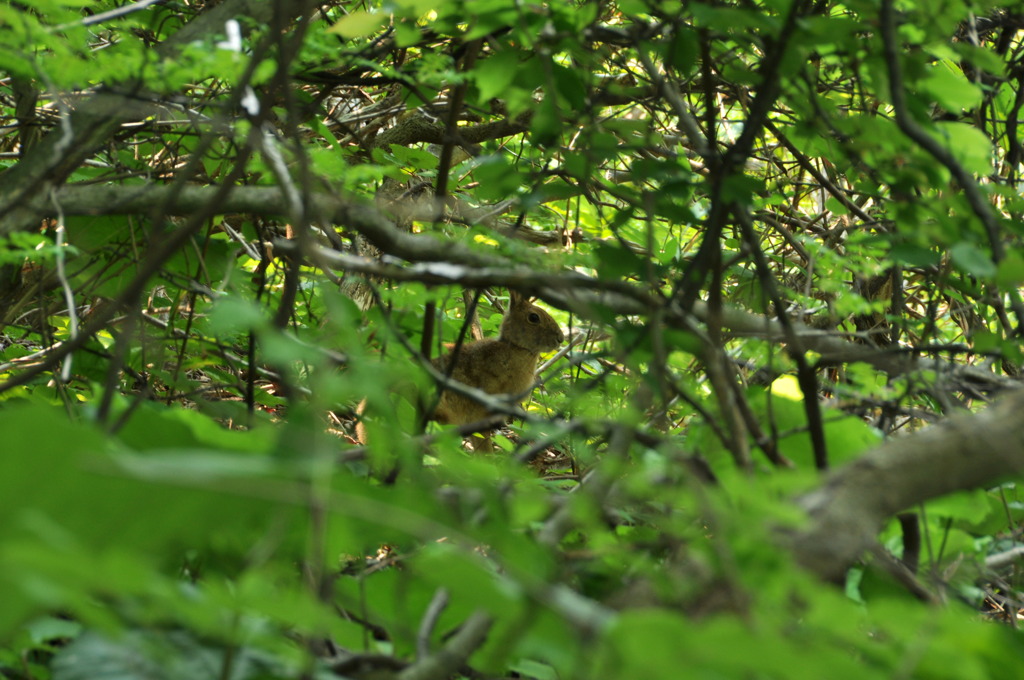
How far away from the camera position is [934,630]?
2.84 feet

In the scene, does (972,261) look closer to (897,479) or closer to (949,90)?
(949,90)

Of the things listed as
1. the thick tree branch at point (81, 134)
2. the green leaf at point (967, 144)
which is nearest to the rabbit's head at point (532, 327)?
the thick tree branch at point (81, 134)

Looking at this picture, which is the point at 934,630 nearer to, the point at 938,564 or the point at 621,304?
the point at 621,304

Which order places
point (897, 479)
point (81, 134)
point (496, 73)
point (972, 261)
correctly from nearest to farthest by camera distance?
point (897, 479) → point (972, 261) → point (496, 73) → point (81, 134)

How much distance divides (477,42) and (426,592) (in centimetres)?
148

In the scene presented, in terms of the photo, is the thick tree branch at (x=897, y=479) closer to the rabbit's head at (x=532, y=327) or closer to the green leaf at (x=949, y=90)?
the green leaf at (x=949, y=90)

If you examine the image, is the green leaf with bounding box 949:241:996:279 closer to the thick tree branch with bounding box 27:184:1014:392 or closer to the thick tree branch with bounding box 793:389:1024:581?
the thick tree branch with bounding box 27:184:1014:392

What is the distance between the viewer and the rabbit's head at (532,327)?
20.0 ft

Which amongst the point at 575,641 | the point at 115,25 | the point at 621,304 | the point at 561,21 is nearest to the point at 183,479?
the point at 575,641

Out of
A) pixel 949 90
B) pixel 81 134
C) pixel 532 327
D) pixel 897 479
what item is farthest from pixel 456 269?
pixel 532 327

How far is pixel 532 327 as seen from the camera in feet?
20.0

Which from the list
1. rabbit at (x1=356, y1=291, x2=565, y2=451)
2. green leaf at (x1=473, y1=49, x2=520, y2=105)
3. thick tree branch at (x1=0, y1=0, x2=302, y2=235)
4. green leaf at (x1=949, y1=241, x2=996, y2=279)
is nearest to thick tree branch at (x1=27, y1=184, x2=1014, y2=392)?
thick tree branch at (x1=0, y1=0, x2=302, y2=235)

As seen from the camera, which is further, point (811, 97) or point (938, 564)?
point (938, 564)

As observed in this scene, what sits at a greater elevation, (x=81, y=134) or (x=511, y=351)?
(x=81, y=134)
